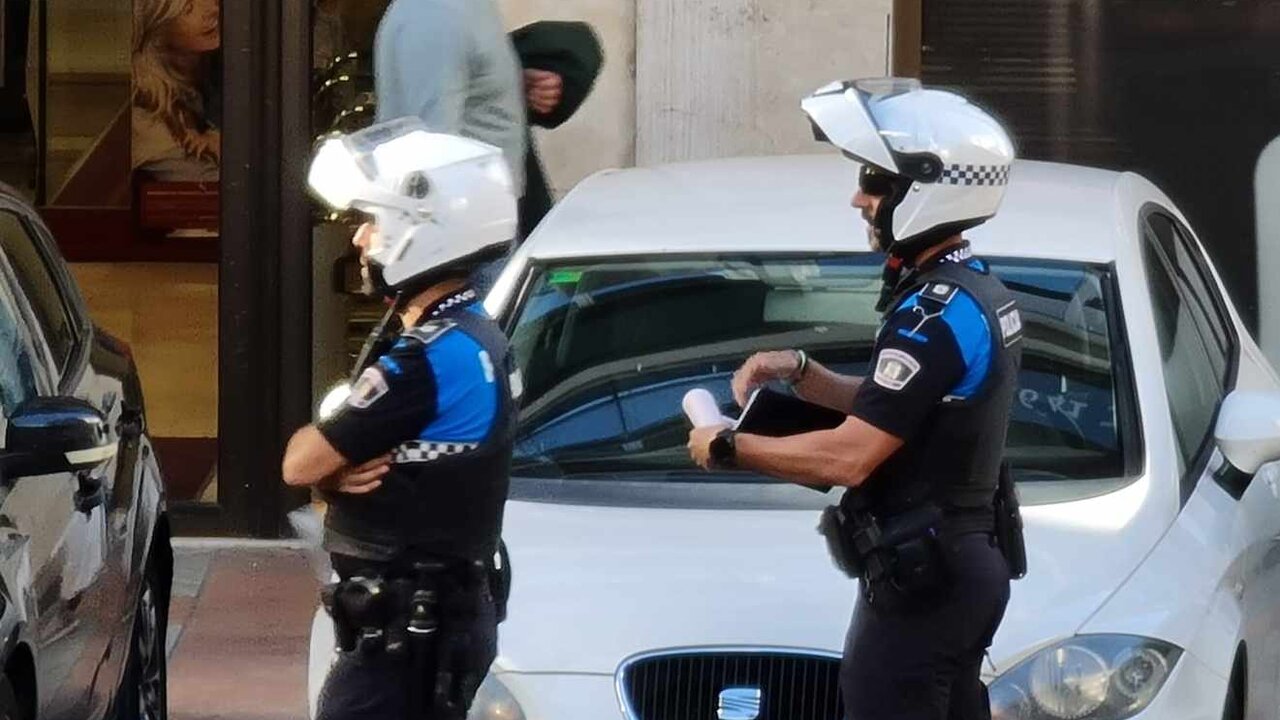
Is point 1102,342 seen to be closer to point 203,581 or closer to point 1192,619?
point 1192,619

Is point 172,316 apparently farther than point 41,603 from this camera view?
Yes

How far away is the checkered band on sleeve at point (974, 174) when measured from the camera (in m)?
4.30

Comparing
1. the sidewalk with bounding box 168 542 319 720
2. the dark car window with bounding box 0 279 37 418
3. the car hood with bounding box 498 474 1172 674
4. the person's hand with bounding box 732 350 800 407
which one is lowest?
the sidewalk with bounding box 168 542 319 720

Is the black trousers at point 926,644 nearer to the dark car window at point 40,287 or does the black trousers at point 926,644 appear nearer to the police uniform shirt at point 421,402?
the police uniform shirt at point 421,402

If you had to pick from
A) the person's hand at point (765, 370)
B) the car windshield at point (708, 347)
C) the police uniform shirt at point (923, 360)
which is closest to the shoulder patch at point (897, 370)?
the police uniform shirt at point (923, 360)

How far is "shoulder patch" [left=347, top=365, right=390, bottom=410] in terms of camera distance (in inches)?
158

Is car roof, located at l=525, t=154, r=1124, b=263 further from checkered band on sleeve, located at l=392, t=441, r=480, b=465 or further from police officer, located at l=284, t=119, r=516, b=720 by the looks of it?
checkered band on sleeve, located at l=392, t=441, r=480, b=465

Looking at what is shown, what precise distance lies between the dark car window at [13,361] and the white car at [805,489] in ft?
2.90

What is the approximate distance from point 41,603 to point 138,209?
5.04m

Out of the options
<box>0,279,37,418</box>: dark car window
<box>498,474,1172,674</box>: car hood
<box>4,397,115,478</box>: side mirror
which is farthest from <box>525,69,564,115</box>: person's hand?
<box>4,397,115,478</box>: side mirror

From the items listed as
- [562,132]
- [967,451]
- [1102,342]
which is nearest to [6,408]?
[967,451]

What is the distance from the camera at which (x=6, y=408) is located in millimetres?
5113

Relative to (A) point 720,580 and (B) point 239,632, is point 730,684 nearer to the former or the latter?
(A) point 720,580

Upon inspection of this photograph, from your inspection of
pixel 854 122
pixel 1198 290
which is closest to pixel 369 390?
pixel 854 122
